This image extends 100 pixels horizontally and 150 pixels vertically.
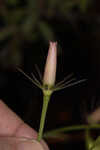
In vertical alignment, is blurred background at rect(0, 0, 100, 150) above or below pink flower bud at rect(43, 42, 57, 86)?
below

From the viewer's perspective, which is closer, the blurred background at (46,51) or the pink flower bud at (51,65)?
the pink flower bud at (51,65)

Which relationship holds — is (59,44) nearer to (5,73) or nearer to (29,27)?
(29,27)

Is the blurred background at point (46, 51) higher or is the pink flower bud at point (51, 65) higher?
the pink flower bud at point (51, 65)

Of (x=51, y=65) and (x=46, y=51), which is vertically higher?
(x=51, y=65)

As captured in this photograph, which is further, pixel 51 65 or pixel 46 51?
pixel 46 51

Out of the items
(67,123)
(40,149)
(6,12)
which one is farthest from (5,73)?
(40,149)
